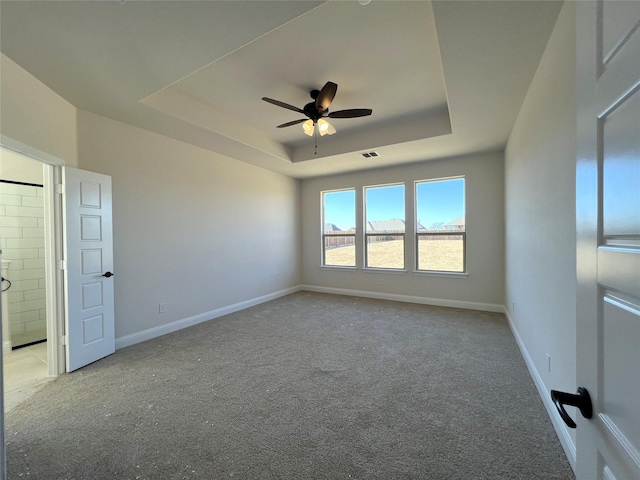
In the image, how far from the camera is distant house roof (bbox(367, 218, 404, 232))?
532cm

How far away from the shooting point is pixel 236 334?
3537 mm

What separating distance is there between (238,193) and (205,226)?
35.0 inches

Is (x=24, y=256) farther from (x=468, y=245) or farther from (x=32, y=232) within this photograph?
(x=468, y=245)

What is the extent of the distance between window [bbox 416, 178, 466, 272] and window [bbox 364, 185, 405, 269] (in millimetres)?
353

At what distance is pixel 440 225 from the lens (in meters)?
4.93

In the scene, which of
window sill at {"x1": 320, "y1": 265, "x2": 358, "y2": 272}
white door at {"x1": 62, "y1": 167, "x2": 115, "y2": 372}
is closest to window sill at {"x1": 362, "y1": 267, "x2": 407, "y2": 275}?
window sill at {"x1": 320, "y1": 265, "x2": 358, "y2": 272}

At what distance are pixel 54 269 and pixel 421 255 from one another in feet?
17.1

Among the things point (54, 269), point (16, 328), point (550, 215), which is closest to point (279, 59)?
point (550, 215)

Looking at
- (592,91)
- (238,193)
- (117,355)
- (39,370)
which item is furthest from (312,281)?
(592,91)

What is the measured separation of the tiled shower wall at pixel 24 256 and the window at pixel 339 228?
4.65m

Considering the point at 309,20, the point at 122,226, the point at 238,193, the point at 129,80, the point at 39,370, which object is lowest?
the point at 39,370

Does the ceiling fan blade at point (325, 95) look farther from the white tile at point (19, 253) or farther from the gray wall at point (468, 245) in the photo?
the white tile at point (19, 253)

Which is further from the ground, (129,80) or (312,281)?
(129,80)

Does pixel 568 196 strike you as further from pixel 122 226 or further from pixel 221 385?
pixel 122 226
